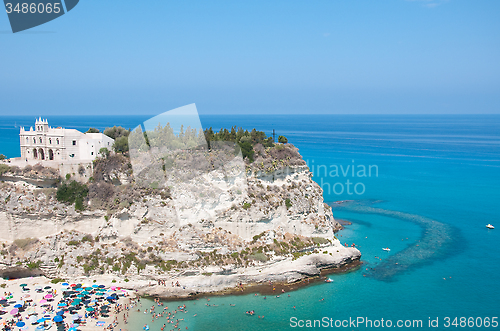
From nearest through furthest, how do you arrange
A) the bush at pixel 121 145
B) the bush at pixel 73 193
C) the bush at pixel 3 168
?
the bush at pixel 3 168 < the bush at pixel 73 193 < the bush at pixel 121 145

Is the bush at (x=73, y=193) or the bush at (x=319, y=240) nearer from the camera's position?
the bush at (x=73, y=193)

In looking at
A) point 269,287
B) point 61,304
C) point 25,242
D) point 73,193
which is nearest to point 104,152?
point 73,193

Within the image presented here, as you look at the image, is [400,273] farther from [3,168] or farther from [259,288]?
[3,168]

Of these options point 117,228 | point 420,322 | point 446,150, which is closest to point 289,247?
point 420,322

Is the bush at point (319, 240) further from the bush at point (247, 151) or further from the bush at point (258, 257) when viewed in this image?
the bush at point (247, 151)

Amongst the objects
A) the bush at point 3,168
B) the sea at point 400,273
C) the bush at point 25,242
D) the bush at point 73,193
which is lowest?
the sea at point 400,273

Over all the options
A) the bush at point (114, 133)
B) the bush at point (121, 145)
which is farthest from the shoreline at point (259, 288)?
the bush at point (114, 133)

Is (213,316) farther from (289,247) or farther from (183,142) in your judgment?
(183,142)
